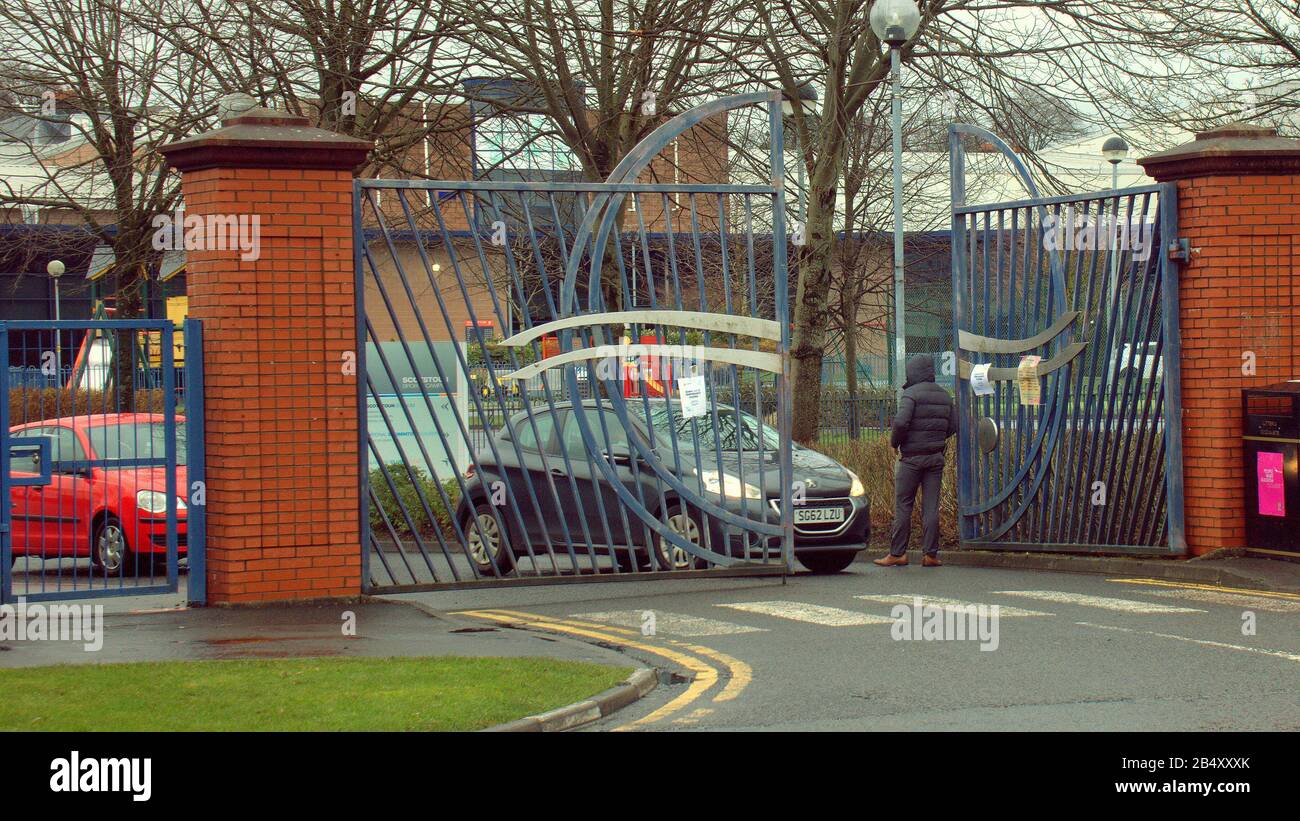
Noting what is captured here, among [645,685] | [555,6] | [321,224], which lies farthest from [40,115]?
[645,685]

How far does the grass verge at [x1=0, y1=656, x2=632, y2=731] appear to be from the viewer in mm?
7070

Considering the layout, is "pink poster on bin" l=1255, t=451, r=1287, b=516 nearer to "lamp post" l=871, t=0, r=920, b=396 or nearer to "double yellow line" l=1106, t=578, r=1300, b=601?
"double yellow line" l=1106, t=578, r=1300, b=601

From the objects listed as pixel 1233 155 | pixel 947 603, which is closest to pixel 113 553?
pixel 947 603

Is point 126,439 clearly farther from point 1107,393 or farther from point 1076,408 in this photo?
point 1107,393

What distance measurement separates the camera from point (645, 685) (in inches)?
326

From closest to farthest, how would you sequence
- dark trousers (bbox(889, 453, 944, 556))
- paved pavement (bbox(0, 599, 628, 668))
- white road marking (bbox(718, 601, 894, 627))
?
paved pavement (bbox(0, 599, 628, 668)), white road marking (bbox(718, 601, 894, 627)), dark trousers (bbox(889, 453, 944, 556))

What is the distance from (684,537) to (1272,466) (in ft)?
15.4

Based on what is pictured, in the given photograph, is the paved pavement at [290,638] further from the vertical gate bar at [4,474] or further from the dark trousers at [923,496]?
the dark trousers at [923,496]

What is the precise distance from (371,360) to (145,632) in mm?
22540

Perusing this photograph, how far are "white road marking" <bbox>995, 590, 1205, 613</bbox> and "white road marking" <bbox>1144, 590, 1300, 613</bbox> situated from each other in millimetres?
412

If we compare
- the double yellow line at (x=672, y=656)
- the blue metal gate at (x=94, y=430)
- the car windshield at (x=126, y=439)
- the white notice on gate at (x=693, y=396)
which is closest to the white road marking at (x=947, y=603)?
the white notice on gate at (x=693, y=396)

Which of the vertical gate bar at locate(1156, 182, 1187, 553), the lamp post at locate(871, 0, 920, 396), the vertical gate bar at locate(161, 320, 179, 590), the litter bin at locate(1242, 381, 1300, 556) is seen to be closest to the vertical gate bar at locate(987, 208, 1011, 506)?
the lamp post at locate(871, 0, 920, 396)

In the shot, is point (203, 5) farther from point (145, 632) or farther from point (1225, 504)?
point (1225, 504)

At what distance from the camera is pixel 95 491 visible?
39.2 feet
